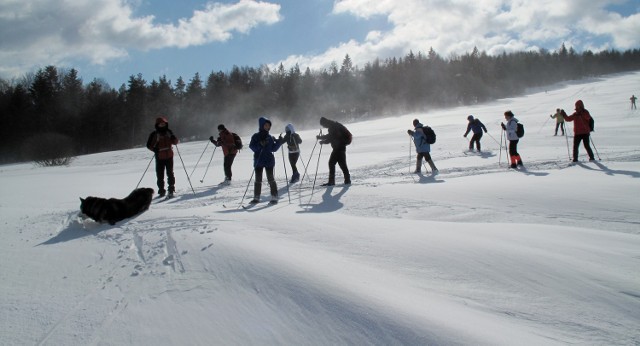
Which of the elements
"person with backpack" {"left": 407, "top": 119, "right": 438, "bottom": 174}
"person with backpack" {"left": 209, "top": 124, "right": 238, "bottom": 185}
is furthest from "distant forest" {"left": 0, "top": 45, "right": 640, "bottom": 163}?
"person with backpack" {"left": 407, "top": 119, "right": 438, "bottom": 174}

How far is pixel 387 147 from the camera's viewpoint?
19.3 m

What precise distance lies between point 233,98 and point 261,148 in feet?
179

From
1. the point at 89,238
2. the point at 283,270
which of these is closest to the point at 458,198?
the point at 283,270

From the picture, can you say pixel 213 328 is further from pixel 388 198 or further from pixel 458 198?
pixel 458 198

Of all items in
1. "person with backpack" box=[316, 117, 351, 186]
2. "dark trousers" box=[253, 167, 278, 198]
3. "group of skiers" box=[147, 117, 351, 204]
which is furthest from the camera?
"person with backpack" box=[316, 117, 351, 186]

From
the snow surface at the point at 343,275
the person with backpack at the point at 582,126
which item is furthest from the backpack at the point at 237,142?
the person with backpack at the point at 582,126

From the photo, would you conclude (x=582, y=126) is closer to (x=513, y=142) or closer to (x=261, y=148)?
(x=513, y=142)

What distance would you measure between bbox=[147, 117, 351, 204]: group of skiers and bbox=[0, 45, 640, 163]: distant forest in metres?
26.0

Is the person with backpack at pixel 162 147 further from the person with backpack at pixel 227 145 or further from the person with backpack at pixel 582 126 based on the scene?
the person with backpack at pixel 582 126

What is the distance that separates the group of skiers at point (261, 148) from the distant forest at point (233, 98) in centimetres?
2599

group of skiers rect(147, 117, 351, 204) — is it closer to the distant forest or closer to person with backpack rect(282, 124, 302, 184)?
person with backpack rect(282, 124, 302, 184)

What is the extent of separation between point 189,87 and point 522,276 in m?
62.0

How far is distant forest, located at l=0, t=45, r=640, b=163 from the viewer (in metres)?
47.9

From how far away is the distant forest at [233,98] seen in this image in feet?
157
